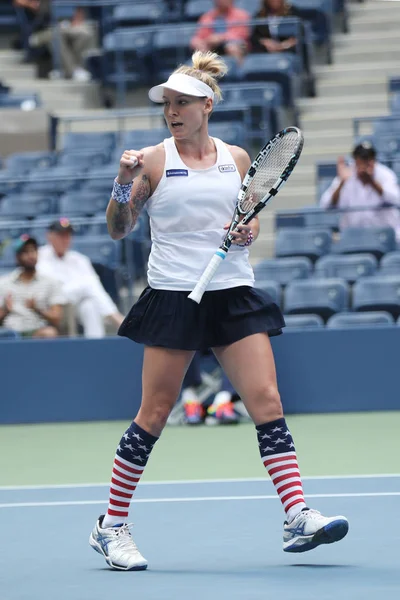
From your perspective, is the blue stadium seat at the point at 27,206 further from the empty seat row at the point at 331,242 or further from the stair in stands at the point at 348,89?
the empty seat row at the point at 331,242

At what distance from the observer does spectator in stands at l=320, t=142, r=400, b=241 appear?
1033cm

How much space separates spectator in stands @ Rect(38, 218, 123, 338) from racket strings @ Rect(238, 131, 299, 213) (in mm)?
4951

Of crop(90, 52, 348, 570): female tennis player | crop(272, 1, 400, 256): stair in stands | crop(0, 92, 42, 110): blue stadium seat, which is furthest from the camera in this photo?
crop(0, 92, 42, 110): blue stadium seat

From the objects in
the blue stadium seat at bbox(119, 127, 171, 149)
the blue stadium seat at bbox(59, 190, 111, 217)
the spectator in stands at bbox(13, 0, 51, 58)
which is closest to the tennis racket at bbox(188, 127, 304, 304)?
the blue stadium seat at bbox(59, 190, 111, 217)

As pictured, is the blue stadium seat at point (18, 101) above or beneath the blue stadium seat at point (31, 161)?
above

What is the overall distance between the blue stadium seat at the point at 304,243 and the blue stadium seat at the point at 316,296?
78cm

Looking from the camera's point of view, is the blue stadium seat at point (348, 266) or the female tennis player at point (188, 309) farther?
the blue stadium seat at point (348, 266)

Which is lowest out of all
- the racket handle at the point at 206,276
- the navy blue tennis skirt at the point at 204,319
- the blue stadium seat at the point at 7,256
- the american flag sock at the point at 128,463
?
the blue stadium seat at the point at 7,256

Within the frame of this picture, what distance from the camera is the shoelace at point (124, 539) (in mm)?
4721

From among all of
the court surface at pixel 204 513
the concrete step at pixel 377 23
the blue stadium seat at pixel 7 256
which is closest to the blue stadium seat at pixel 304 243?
the court surface at pixel 204 513

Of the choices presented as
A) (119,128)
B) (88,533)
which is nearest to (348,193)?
(119,128)

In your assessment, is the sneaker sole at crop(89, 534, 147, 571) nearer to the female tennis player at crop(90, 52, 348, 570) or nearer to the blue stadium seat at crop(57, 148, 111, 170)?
the female tennis player at crop(90, 52, 348, 570)

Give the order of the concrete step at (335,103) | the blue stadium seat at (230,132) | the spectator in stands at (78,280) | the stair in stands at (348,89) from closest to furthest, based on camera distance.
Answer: the spectator in stands at (78,280) → the blue stadium seat at (230,132) → the stair in stands at (348,89) → the concrete step at (335,103)

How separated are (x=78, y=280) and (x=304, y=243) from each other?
6.01 feet
